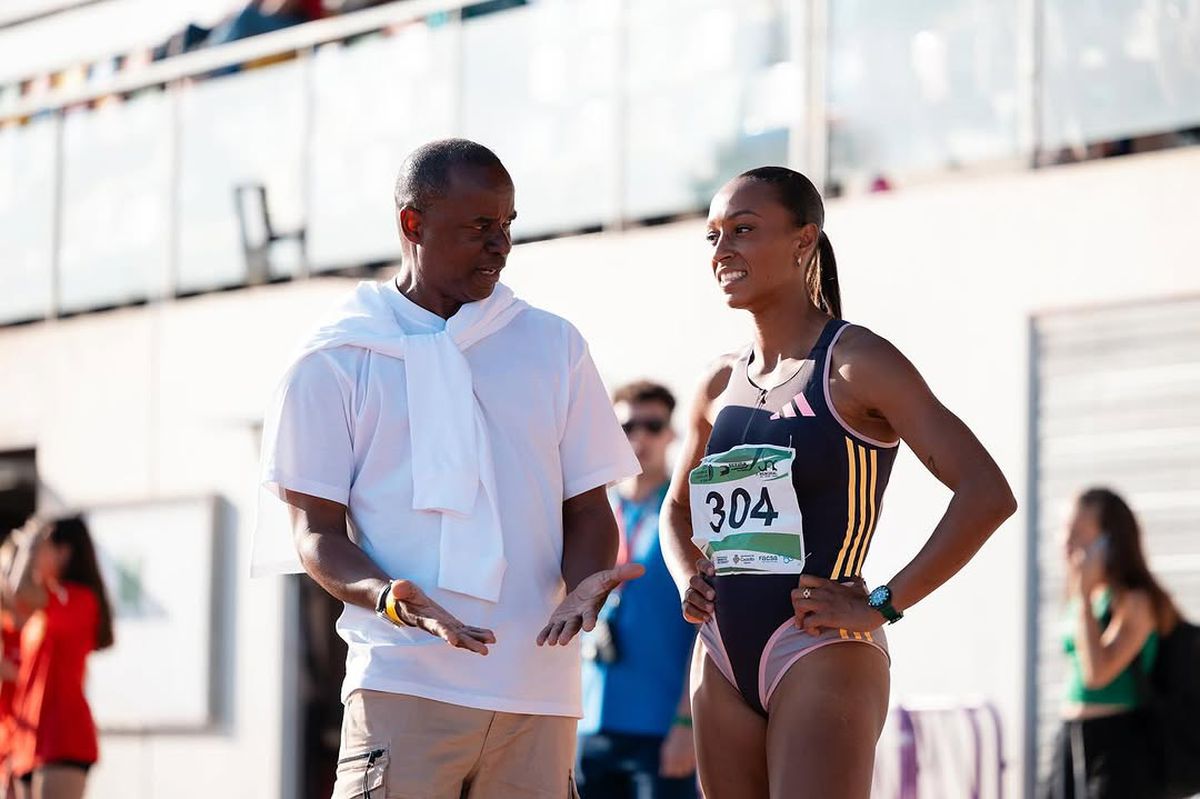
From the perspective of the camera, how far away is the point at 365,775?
164 inches

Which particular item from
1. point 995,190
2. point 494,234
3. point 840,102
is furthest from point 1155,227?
point 494,234

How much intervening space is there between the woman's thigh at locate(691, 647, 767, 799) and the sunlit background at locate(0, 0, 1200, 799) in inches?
180

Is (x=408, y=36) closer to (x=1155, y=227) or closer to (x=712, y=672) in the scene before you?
(x=1155, y=227)

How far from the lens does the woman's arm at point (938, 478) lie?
14.1ft

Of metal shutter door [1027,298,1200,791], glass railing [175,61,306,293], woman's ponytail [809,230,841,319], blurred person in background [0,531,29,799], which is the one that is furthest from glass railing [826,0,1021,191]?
woman's ponytail [809,230,841,319]

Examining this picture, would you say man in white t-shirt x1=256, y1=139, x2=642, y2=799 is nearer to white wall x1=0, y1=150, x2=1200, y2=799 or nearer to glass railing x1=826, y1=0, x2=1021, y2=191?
white wall x1=0, y1=150, x2=1200, y2=799

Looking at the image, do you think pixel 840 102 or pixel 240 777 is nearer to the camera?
pixel 840 102

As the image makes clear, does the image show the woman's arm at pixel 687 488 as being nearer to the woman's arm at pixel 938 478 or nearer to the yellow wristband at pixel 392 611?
the woman's arm at pixel 938 478

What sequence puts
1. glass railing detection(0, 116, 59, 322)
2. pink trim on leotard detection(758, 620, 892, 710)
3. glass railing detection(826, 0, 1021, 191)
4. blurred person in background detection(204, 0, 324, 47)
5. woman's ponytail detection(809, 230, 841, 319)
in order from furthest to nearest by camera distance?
glass railing detection(0, 116, 59, 322)
blurred person in background detection(204, 0, 324, 47)
glass railing detection(826, 0, 1021, 191)
woman's ponytail detection(809, 230, 841, 319)
pink trim on leotard detection(758, 620, 892, 710)

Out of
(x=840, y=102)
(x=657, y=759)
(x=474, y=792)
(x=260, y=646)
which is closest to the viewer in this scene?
(x=474, y=792)

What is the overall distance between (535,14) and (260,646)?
13.5ft

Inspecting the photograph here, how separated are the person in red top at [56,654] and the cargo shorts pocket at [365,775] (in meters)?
4.67

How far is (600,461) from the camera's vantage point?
14.7 ft

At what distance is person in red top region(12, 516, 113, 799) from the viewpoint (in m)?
8.59
